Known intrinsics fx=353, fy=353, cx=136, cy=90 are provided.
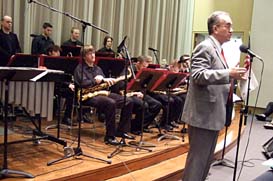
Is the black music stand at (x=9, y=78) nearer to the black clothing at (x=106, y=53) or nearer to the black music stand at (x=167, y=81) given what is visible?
the black music stand at (x=167, y=81)

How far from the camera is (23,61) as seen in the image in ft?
13.7

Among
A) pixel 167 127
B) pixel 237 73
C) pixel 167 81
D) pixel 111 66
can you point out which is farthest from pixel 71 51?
pixel 237 73

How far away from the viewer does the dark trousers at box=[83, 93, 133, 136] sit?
13.7 feet

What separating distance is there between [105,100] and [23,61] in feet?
3.53

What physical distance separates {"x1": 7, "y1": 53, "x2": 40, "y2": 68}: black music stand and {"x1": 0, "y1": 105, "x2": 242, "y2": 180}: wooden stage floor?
0.86 m

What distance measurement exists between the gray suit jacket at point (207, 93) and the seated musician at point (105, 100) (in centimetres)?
169

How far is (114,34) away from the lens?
25.4 feet

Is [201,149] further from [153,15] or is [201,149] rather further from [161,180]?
[153,15]

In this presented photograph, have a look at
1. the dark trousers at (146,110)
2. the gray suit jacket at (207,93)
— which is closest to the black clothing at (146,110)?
the dark trousers at (146,110)

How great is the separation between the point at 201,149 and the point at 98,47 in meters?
4.98

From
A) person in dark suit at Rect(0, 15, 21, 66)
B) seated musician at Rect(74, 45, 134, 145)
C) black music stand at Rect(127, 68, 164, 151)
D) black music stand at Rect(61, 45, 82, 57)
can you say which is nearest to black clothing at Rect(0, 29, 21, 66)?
person in dark suit at Rect(0, 15, 21, 66)

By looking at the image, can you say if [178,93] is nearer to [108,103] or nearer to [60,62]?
[108,103]

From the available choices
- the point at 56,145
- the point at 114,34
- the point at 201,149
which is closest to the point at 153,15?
the point at 114,34

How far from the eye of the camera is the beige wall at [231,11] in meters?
9.61
